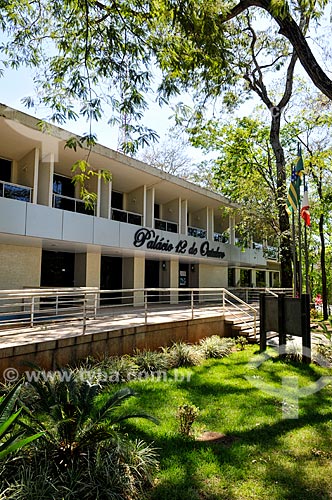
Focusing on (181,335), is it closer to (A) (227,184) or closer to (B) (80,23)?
(B) (80,23)

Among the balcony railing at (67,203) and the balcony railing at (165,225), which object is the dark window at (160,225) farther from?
the balcony railing at (67,203)

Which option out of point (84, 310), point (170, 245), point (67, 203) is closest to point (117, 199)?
point (170, 245)

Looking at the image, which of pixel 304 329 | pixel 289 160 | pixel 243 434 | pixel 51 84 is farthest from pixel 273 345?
pixel 289 160

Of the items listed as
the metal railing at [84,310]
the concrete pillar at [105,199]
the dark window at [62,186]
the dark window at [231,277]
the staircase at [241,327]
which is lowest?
the staircase at [241,327]

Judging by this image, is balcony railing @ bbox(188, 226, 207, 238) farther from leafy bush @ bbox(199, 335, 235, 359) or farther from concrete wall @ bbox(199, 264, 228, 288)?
leafy bush @ bbox(199, 335, 235, 359)

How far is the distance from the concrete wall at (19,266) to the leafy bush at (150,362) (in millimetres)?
6302

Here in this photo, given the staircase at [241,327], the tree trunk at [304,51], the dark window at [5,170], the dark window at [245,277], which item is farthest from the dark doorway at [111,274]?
the tree trunk at [304,51]

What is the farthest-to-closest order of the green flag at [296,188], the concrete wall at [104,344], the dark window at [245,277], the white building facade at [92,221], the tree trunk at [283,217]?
1. the dark window at [245,277]
2. the tree trunk at [283,217]
3. the white building facade at [92,221]
4. the green flag at [296,188]
5. the concrete wall at [104,344]

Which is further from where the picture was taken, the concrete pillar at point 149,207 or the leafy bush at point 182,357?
the concrete pillar at point 149,207

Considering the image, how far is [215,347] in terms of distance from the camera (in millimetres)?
9445

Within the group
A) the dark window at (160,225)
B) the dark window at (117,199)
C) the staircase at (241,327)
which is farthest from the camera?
the dark window at (160,225)

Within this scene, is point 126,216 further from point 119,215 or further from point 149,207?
point 149,207

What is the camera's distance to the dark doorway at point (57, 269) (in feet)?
47.6

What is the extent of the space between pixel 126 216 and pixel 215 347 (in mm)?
8568
